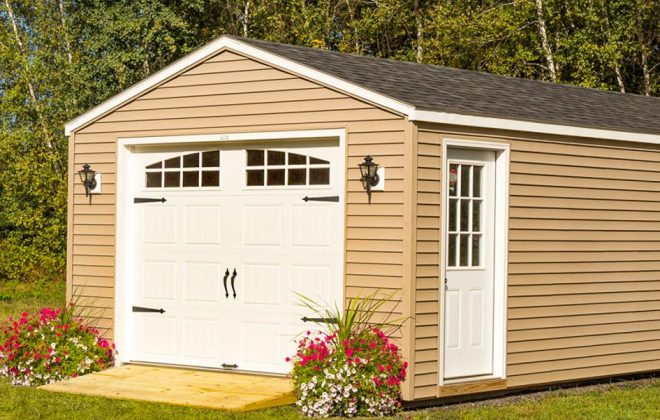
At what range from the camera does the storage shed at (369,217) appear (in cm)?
951

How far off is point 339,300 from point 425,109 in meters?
1.86

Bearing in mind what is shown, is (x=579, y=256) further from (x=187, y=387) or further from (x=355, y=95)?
(x=187, y=387)

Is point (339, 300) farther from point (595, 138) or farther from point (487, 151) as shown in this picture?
point (595, 138)

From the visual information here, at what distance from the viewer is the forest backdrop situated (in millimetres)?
21250

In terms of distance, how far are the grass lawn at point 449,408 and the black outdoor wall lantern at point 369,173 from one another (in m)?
1.96

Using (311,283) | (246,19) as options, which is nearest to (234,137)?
(311,283)

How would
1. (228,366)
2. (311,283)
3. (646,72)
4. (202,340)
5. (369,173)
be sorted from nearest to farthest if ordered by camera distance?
(369,173) < (311,283) < (228,366) < (202,340) < (646,72)

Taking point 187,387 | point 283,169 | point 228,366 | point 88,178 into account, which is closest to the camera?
point 187,387

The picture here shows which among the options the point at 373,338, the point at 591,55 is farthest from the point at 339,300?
the point at 591,55

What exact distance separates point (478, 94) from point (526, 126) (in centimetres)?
92

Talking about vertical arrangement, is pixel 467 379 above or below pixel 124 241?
below

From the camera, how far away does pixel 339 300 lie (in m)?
9.75

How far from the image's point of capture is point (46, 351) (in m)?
10.5

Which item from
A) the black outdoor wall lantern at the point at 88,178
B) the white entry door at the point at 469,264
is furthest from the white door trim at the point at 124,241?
the white entry door at the point at 469,264
